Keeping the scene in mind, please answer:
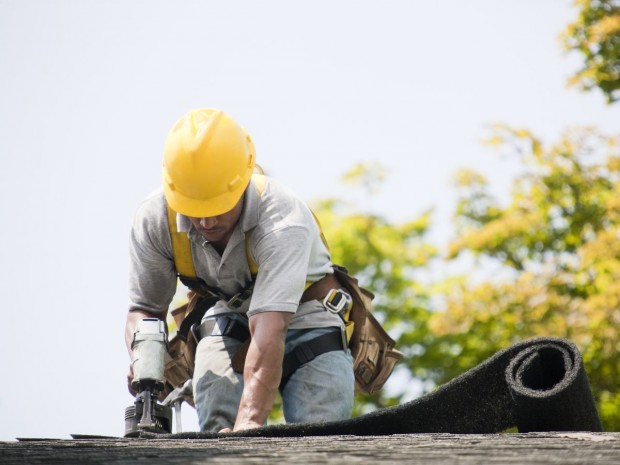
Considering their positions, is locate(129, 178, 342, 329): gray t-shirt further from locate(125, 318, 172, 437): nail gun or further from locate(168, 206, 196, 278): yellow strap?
locate(125, 318, 172, 437): nail gun

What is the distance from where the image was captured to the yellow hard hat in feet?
15.2

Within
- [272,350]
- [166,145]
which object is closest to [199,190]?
[166,145]

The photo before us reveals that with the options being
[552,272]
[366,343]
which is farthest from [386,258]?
[366,343]

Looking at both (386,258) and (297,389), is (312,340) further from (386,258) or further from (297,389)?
(386,258)

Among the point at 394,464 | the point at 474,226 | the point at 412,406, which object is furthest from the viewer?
the point at 474,226

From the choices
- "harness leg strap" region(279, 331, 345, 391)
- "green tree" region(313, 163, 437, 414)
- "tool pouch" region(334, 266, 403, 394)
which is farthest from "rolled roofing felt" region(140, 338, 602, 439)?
"green tree" region(313, 163, 437, 414)

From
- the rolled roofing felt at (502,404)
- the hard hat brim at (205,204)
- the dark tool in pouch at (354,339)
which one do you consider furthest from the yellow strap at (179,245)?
the rolled roofing felt at (502,404)

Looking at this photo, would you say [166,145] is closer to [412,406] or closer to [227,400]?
[227,400]

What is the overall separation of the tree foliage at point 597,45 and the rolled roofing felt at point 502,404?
12.3 m

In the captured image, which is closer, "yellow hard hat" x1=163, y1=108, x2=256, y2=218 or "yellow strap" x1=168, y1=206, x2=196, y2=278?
"yellow hard hat" x1=163, y1=108, x2=256, y2=218

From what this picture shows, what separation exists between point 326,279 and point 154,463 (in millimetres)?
2491

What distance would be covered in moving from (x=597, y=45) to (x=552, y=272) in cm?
368

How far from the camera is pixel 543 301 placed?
1500 cm

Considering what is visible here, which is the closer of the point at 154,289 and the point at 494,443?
the point at 494,443
